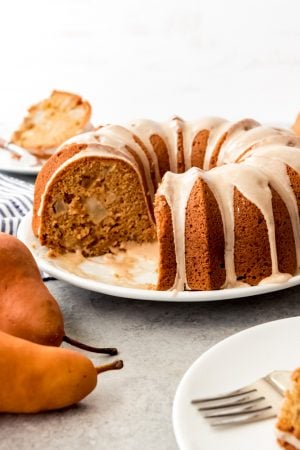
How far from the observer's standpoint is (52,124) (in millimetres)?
3084

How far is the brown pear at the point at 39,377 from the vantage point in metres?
1.25

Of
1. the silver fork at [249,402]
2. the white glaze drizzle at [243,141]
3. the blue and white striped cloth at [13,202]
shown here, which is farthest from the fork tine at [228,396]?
the blue and white striped cloth at [13,202]

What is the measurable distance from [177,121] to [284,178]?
603mm

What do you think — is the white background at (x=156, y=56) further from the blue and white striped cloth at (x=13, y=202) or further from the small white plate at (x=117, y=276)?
the small white plate at (x=117, y=276)

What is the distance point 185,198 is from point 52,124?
145cm

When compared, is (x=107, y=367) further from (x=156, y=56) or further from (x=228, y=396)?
(x=156, y=56)

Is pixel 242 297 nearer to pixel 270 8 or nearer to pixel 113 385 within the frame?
pixel 113 385

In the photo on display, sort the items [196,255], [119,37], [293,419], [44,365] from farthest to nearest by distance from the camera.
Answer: [119,37], [196,255], [44,365], [293,419]

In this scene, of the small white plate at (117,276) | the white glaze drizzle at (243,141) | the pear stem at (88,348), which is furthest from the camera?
the white glaze drizzle at (243,141)

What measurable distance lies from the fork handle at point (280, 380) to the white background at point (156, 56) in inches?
132

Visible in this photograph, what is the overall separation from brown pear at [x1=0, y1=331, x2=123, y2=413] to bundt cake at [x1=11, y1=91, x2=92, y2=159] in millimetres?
1714

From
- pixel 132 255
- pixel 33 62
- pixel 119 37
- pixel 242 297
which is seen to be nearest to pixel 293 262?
pixel 242 297

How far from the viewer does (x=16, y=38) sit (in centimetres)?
497

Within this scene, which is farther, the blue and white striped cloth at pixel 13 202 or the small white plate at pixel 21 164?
the small white plate at pixel 21 164
